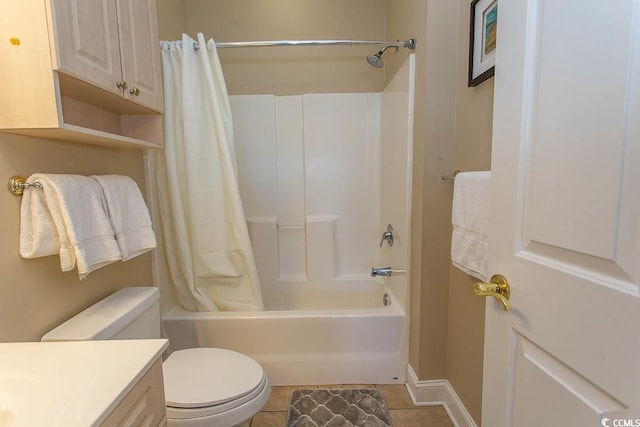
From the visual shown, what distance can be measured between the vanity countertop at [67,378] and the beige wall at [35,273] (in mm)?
137

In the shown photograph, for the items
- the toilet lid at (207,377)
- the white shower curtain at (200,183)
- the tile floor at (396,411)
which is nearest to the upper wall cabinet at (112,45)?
the white shower curtain at (200,183)

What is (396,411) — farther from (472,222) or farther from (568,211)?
(568,211)

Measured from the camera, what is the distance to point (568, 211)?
1.81ft

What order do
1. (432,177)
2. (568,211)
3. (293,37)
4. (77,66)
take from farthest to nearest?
(293,37) → (432,177) → (77,66) → (568,211)

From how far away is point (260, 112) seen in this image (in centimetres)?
234

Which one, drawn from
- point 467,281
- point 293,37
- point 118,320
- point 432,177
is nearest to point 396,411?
point 467,281

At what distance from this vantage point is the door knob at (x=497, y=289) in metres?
0.72

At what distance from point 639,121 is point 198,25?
2.65 meters

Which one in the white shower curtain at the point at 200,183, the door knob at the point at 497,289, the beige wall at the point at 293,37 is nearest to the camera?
the door knob at the point at 497,289

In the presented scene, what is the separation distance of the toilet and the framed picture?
1511mm

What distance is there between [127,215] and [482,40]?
1616 millimetres

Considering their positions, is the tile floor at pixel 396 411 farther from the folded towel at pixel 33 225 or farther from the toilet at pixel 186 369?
the folded towel at pixel 33 225

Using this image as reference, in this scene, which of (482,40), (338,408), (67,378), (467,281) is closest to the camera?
(67,378)

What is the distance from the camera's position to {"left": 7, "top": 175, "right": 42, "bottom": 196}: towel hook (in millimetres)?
925
